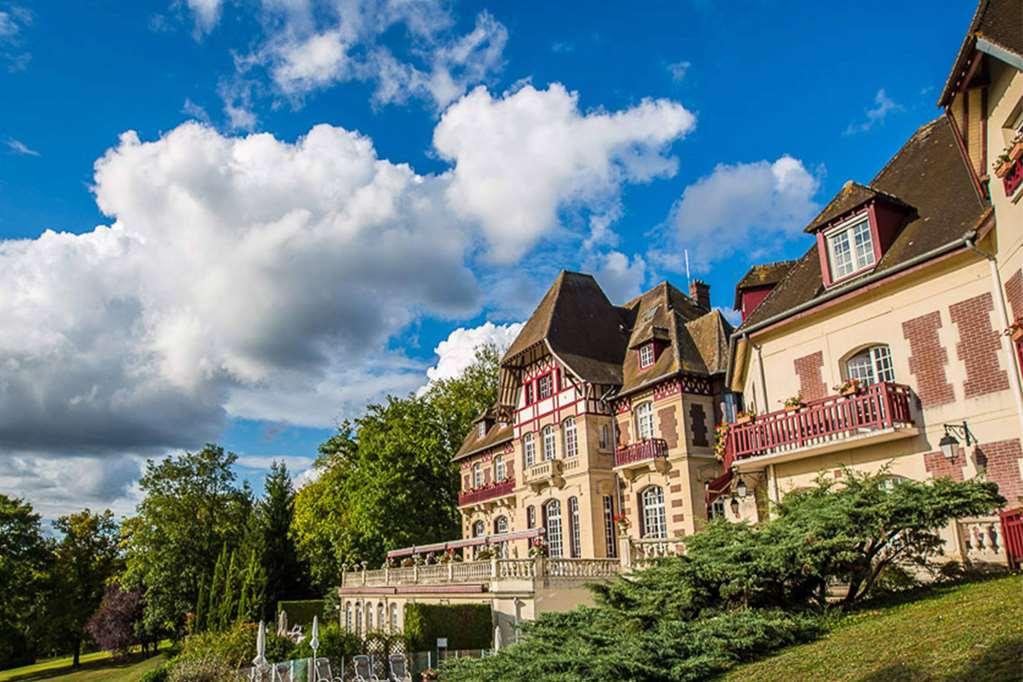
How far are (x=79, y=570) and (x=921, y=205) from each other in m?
55.5

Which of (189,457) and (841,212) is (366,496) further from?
(841,212)

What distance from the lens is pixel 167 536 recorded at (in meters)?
45.0

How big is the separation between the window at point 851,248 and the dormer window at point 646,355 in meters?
11.2

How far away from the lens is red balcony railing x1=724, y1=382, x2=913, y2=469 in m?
14.0

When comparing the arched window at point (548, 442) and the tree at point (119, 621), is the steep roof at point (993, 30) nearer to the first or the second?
the arched window at point (548, 442)

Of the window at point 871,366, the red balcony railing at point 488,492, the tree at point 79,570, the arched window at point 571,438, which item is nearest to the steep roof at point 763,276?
the window at point 871,366

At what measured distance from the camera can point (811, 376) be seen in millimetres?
16422

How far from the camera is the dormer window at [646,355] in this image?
89.4 ft

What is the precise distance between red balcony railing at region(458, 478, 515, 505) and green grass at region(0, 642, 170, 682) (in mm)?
17982

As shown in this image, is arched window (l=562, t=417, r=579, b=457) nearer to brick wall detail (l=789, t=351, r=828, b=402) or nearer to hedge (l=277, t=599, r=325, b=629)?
brick wall detail (l=789, t=351, r=828, b=402)

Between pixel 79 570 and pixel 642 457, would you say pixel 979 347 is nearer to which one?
pixel 642 457

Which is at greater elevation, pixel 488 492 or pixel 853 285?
pixel 853 285

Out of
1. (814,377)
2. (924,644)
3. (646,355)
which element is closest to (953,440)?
(814,377)

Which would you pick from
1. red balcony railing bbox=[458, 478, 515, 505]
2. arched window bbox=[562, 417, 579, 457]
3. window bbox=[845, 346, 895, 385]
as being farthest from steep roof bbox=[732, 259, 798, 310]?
red balcony railing bbox=[458, 478, 515, 505]
